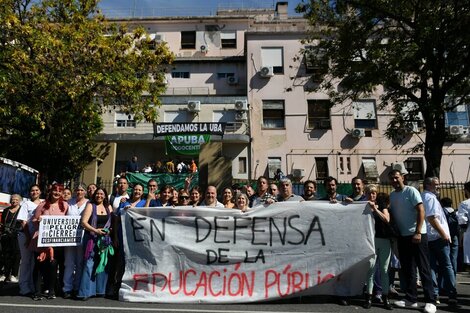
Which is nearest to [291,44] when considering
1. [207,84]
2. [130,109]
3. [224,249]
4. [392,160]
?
[207,84]

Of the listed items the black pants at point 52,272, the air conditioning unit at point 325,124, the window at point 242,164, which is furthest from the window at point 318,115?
the black pants at point 52,272

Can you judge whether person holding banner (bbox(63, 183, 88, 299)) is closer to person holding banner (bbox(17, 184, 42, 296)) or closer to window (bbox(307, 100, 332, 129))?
person holding banner (bbox(17, 184, 42, 296))

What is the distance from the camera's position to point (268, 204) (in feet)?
21.0

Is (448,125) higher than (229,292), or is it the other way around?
(448,125)

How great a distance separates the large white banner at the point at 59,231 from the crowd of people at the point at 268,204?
142mm

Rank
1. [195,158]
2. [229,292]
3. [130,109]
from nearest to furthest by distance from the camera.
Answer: [229,292] < [130,109] < [195,158]

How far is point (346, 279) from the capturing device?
238 inches

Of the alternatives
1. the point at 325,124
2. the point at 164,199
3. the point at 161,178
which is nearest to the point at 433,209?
the point at 164,199

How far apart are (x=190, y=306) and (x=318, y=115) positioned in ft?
71.7

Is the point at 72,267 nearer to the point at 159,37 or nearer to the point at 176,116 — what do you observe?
the point at 176,116

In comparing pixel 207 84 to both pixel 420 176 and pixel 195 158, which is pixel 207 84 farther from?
pixel 420 176

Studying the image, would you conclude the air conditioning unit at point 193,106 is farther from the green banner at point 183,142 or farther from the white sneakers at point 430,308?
the white sneakers at point 430,308

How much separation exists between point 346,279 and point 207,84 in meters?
23.9

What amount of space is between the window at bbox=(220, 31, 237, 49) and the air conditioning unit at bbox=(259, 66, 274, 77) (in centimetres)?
549
